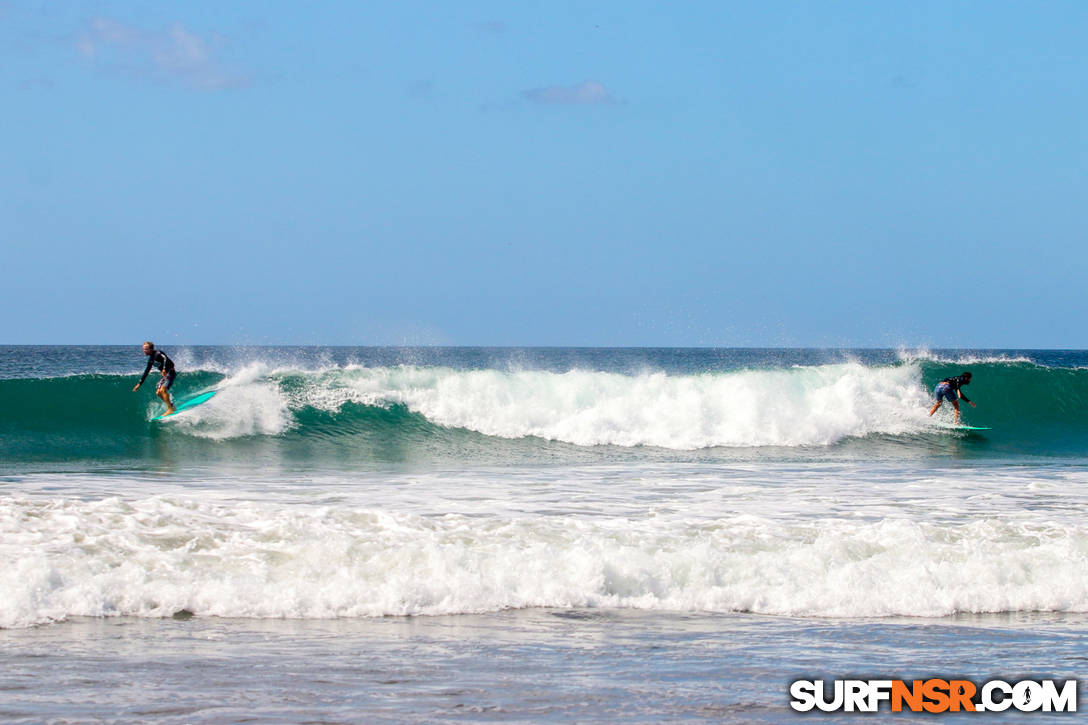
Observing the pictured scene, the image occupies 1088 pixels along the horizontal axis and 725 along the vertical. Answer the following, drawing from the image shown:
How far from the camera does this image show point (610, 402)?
65.1 feet

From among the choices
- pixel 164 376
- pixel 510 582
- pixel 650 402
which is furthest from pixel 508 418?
pixel 510 582

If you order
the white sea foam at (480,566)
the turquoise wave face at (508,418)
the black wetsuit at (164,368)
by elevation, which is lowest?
the white sea foam at (480,566)

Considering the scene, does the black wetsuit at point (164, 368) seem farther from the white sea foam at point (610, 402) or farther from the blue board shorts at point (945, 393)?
the blue board shorts at point (945, 393)

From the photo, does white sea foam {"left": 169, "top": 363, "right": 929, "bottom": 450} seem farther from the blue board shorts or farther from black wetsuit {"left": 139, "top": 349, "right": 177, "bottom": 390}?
black wetsuit {"left": 139, "top": 349, "right": 177, "bottom": 390}

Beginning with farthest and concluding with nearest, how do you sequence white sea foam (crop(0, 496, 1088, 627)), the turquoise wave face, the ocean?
the turquoise wave face
white sea foam (crop(0, 496, 1088, 627))
the ocean

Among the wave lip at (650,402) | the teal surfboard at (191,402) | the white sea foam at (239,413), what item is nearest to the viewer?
the white sea foam at (239,413)

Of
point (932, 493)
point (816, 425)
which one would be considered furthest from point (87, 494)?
point (816, 425)

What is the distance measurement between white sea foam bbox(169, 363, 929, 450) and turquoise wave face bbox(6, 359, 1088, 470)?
0.04 m

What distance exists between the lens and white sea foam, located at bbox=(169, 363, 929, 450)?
18344mm
